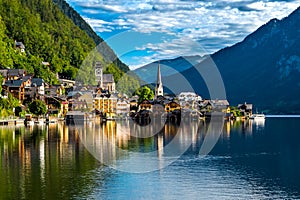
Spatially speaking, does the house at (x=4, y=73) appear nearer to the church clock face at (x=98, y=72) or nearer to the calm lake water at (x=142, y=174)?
the calm lake water at (x=142, y=174)

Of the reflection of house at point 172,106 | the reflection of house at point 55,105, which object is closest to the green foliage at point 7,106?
the reflection of house at point 55,105

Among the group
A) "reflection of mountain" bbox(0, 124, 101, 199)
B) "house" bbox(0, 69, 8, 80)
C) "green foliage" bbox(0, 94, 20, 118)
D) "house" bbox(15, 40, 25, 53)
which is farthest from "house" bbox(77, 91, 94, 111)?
"reflection of mountain" bbox(0, 124, 101, 199)

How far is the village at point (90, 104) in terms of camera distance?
88.8m

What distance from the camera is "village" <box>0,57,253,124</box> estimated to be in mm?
88750

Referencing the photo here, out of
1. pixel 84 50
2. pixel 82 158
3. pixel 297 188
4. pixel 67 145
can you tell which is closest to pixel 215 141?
pixel 67 145

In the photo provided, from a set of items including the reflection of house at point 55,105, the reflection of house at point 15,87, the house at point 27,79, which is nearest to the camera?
the reflection of house at point 15,87

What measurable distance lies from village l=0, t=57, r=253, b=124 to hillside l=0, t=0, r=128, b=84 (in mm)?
4708

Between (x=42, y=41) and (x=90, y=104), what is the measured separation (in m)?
28.2

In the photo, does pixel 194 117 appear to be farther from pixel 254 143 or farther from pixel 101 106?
pixel 254 143

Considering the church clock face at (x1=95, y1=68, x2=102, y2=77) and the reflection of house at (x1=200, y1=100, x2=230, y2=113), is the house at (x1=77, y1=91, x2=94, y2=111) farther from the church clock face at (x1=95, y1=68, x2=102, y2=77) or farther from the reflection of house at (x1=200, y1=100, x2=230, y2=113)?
the church clock face at (x1=95, y1=68, x2=102, y2=77)

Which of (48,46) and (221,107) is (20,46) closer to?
A: (48,46)

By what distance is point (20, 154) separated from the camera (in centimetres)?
3522

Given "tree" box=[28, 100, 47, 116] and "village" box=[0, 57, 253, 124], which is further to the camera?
"village" box=[0, 57, 253, 124]

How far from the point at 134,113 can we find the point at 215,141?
6777cm
